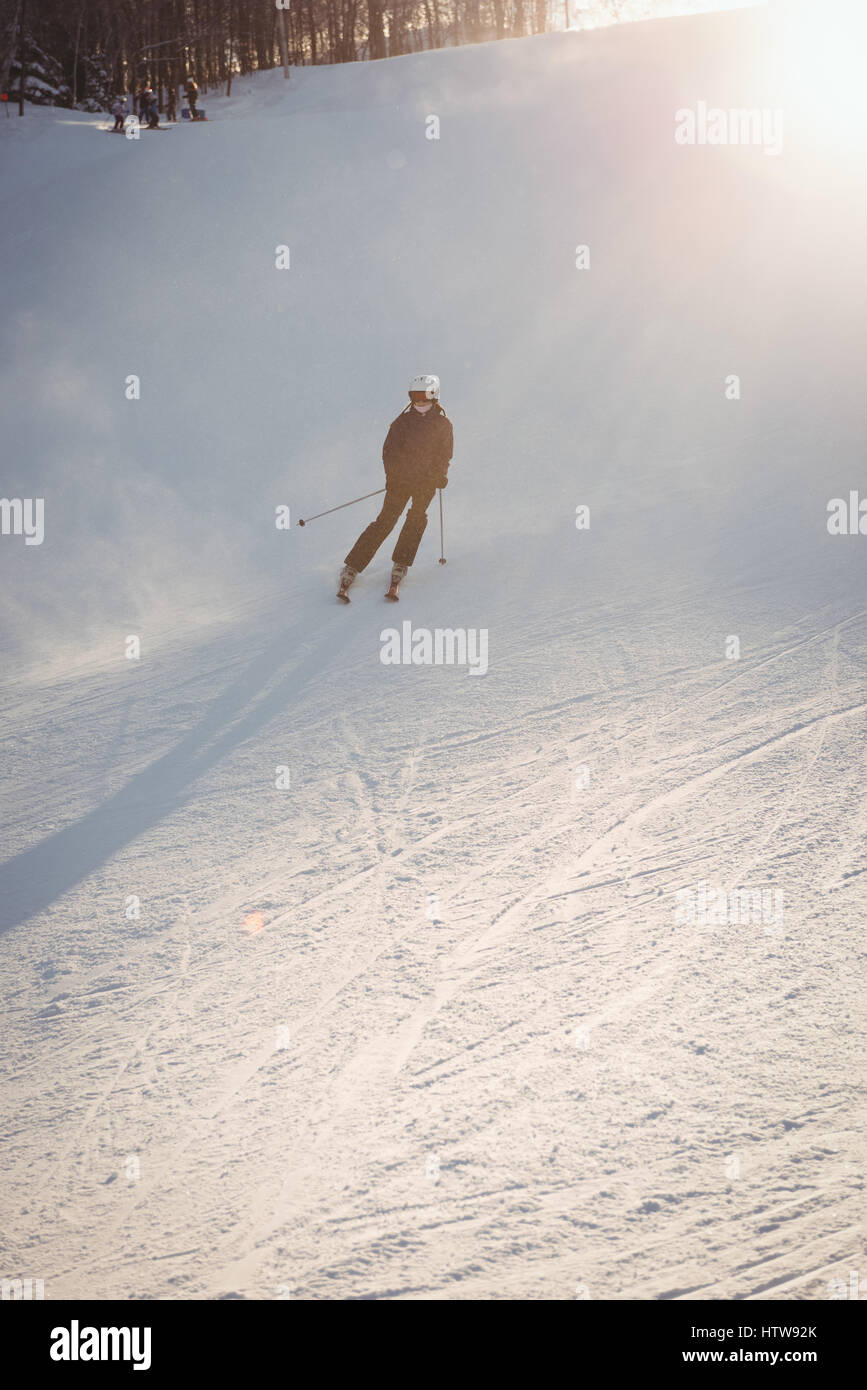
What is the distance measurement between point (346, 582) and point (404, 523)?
2.36 feet

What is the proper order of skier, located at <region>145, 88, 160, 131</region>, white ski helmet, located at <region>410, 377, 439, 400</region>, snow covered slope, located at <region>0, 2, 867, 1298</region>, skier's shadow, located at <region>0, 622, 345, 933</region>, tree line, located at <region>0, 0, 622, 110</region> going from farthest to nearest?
1. tree line, located at <region>0, 0, 622, 110</region>
2. skier, located at <region>145, 88, 160, 131</region>
3. white ski helmet, located at <region>410, 377, 439, 400</region>
4. skier's shadow, located at <region>0, 622, 345, 933</region>
5. snow covered slope, located at <region>0, 2, 867, 1298</region>

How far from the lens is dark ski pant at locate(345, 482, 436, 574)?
8.12m

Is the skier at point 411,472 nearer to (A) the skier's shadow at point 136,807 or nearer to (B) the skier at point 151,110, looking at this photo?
(A) the skier's shadow at point 136,807

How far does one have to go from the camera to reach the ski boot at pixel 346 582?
8156 millimetres

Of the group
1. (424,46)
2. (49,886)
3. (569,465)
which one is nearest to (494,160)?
(569,465)

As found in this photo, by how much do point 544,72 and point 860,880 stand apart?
2442 centimetres

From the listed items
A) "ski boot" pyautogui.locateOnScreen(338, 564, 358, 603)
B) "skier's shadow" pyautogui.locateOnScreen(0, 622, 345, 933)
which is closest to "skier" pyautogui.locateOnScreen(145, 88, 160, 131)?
"ski boot" pyautogui.locateOnScreen(338, 564, 358, 603)

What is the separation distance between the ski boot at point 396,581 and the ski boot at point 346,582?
336mm

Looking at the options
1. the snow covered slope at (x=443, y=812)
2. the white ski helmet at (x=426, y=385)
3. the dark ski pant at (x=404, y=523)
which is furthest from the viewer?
the dark ski pant at (x=404, y=523)

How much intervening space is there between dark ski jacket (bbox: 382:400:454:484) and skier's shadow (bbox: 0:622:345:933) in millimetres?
2252

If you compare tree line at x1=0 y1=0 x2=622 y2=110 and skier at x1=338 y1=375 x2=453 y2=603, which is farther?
tree line at x1=0 y1=0 x2=622 y2=110

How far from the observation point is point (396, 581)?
812 centimetres

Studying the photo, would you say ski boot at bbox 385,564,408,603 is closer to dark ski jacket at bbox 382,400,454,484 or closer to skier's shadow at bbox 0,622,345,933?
dark ski jacket at bbox 382,400,454,484

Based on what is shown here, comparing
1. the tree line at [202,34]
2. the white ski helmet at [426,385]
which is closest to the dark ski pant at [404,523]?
the white ski helmet at [426,385]
